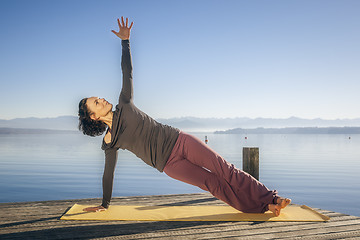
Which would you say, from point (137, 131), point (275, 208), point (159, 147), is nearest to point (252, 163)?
point (275, 208)

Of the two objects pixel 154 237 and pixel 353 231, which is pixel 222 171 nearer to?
pixel 154 237

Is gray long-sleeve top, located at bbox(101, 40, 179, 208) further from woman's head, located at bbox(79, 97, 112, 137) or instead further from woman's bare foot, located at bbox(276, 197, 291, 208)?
woman's bare foot, located at bbox(276, 197, 291, 208)

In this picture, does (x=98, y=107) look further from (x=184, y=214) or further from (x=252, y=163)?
(x=252, y=163)

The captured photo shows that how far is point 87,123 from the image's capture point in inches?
142

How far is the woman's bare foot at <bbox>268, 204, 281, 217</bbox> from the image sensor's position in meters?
3.72

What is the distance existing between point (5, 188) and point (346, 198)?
561 inches

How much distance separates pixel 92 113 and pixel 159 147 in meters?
0.82

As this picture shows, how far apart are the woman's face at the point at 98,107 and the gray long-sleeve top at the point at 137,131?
0.10m

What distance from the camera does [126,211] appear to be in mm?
3998

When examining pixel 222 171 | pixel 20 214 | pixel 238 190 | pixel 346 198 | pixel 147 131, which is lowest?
pixel 346 198

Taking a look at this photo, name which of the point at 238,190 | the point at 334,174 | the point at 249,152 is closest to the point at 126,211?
the point at 238,190

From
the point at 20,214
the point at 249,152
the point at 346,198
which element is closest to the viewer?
the point at 20,214

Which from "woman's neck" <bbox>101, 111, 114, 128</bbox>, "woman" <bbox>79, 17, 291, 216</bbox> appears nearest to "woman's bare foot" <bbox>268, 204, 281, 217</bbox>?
"woman" <bbox>79, 17, 291, 216</bbox>

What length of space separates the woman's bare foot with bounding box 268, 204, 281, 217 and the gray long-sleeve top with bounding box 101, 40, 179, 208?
1.34 m
